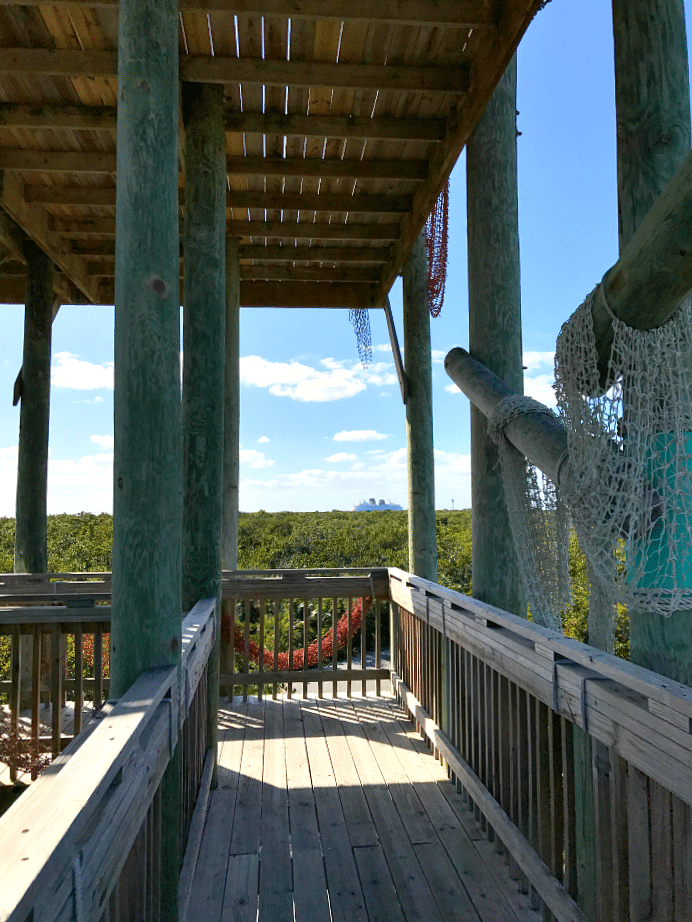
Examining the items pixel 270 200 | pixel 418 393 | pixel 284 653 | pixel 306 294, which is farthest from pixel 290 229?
pixel 284 653

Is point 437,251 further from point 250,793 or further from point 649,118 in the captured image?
point 250,793

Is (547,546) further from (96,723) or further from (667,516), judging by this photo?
(96,723)

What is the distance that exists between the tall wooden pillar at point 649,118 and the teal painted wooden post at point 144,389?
49.1 inches

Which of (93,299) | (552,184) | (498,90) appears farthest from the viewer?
(552,184)

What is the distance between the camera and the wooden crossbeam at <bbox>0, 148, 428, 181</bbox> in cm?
450

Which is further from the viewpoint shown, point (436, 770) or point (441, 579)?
point (441, 579)

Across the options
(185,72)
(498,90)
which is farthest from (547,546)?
A: (185,72)

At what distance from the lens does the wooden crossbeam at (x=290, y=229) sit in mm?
5547

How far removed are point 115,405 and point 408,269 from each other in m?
4.42

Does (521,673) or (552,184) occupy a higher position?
(552,184)

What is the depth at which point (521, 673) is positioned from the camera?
233 cm

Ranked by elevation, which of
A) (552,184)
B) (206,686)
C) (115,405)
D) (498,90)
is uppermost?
(552,184)

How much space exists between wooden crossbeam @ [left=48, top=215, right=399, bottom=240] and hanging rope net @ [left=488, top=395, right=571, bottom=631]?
379cm

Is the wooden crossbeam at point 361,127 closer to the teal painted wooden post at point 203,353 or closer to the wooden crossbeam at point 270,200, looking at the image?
the teal painted wooden post at point 203,353
